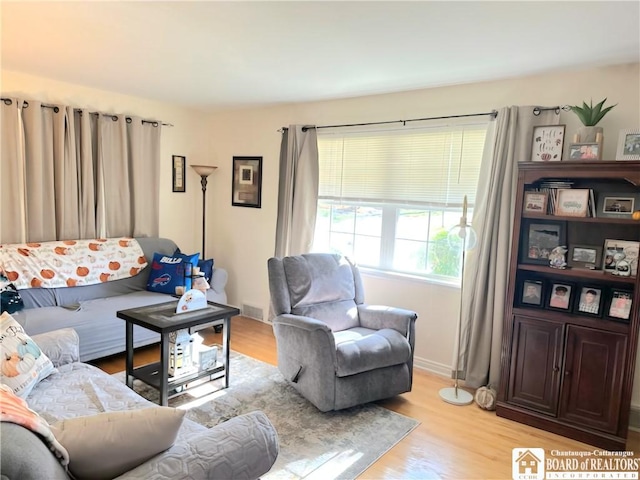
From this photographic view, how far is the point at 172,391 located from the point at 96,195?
2312 mm

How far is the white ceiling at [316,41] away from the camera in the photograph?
82.9 inches

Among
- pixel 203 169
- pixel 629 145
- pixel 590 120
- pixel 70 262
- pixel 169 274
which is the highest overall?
pixel 590 120

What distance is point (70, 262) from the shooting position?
146 inches

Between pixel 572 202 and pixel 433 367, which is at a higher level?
pixel 572 202

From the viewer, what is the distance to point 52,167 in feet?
12.5

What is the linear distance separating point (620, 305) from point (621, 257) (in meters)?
0.28

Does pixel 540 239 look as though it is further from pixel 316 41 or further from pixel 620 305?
pixel 316 41

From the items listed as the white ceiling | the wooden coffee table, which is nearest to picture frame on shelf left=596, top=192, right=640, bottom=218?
the white ceiling

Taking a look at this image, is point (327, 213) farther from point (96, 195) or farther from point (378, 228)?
point (96, 195)

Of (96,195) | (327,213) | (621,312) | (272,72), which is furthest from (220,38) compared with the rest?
(621,312)

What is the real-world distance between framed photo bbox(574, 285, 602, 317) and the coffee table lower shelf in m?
2.43

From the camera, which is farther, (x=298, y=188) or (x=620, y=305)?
(x=298, y=188)

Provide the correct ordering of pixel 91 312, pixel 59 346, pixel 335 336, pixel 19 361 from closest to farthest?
pixel 19 361 < pixel 59 346 < pixel 335 336 < pixel 91 312

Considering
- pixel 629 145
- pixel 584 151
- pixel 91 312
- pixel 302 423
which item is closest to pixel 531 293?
pixel 584 151
